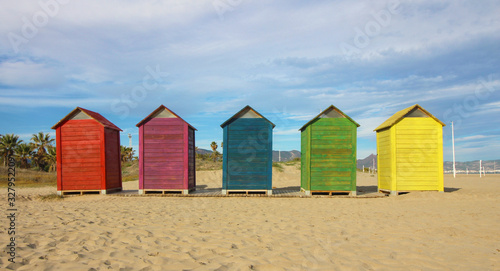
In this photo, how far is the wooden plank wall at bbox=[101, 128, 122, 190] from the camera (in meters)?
15.4

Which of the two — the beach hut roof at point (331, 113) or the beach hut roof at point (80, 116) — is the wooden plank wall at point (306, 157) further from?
the beach hut roof at point (80, 116)

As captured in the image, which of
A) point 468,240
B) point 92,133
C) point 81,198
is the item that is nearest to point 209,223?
point 468,240

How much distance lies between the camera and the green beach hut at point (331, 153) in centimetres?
1478

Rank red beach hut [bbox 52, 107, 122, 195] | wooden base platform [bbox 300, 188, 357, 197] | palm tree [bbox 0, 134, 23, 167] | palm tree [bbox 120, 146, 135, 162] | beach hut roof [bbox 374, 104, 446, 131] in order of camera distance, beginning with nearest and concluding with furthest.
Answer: beach hut roof [bbox 374, 104, 446, 131]
wooden base platform [bbox 300, 188, 357, 197]
red beach hut [bbox 52, 107, 122, 195]
palm tree [bbox 0, 134, 23, 167]
palm tree [bbox 120, 146, 135, 162]

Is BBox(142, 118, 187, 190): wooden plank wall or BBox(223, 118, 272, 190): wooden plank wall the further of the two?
BBox(142, 118, 187, 190): wooden plank wall

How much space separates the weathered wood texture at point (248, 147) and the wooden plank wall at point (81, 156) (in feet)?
20.5

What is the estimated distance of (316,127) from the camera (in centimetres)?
1485

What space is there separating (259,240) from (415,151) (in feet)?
37.7

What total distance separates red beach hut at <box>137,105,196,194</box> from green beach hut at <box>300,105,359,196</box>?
591cm

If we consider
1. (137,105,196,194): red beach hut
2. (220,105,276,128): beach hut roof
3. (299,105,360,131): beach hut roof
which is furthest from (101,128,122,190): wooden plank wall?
(299,105,360,131): beach hut roof

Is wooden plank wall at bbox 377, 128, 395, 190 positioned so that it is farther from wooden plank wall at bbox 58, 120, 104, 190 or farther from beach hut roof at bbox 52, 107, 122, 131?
wooden plank wall at bbox 58, 120, 104, 190

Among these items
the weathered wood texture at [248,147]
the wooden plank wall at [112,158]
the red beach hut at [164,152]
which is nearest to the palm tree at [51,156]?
the wooden plank wall at [112,158]

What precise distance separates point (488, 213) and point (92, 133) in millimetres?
15853

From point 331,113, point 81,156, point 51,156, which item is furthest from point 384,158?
point 51,156
